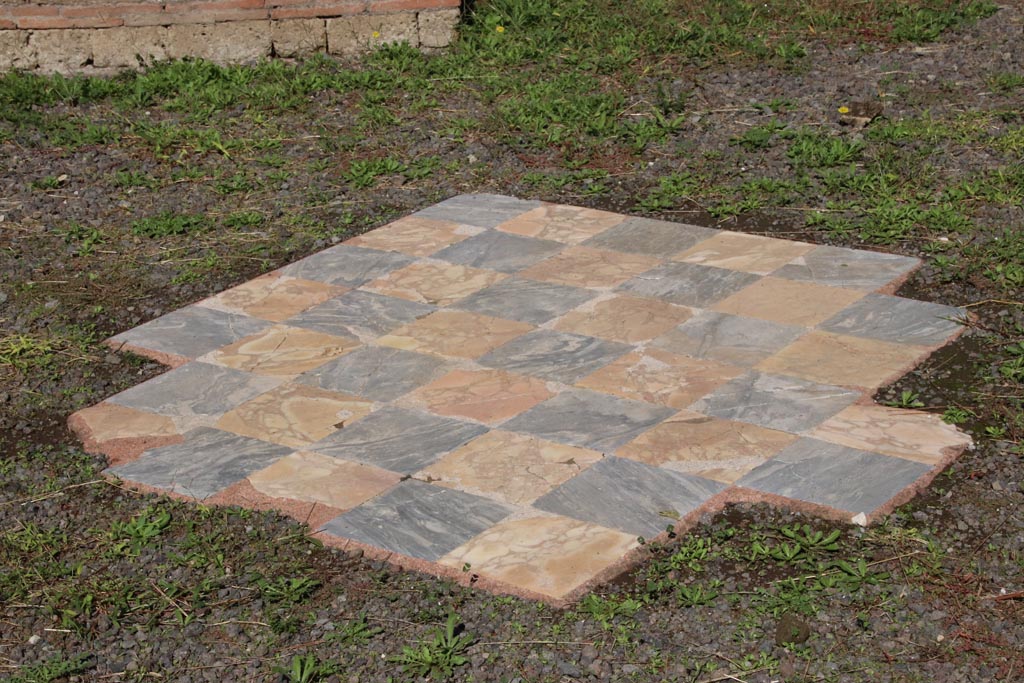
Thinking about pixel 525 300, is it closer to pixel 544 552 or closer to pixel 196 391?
pixel 196 391

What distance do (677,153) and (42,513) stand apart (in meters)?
3.76

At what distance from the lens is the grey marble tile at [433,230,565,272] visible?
5.71 metres

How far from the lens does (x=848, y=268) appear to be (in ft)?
18.0

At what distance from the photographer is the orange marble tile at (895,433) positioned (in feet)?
13.6

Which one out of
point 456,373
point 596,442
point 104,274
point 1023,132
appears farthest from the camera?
point 1023,132

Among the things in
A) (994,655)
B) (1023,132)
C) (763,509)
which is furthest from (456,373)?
(1023,132)

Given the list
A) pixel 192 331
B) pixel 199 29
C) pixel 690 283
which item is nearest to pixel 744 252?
pixel 690 283

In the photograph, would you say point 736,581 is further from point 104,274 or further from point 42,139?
point 42,139

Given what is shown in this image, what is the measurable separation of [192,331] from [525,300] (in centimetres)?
128

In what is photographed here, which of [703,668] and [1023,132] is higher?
[1023,132]

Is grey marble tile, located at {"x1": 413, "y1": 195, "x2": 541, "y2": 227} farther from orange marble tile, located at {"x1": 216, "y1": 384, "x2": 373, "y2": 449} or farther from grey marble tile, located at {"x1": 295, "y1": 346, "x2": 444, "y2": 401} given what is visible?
orange marble tile, located at {"x1": 216, "y1": 384, "x2": 373, "y2": 449}

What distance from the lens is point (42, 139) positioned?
287 inches

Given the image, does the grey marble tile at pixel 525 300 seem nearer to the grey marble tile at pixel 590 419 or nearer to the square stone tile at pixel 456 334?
the square stone tile at pixel 456 334

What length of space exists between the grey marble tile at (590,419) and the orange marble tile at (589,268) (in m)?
0.97
